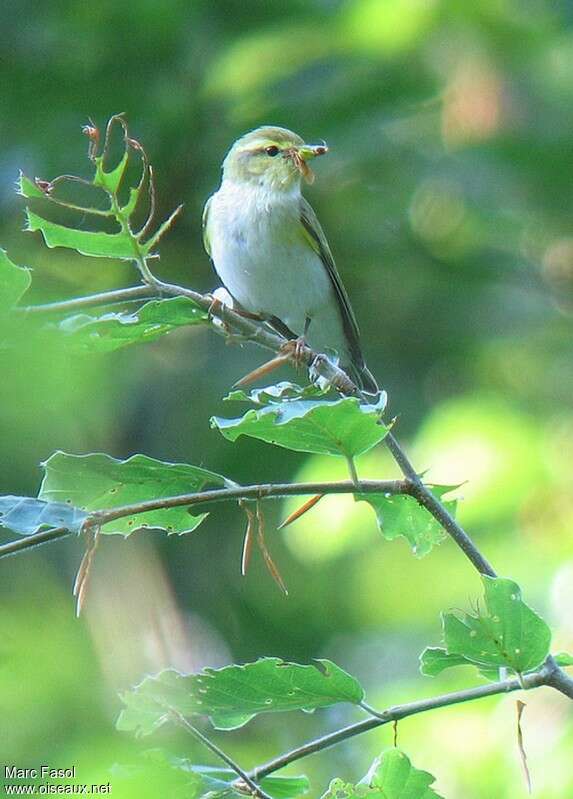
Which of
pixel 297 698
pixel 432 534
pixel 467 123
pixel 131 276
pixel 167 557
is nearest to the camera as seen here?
pixel 297 698

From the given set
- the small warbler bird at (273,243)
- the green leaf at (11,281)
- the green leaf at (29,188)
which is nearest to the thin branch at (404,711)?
the green leaf at (11,281)

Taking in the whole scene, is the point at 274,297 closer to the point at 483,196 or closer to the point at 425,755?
the point at 425,755

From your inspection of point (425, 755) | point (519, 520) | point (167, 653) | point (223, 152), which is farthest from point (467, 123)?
point (425, 755)

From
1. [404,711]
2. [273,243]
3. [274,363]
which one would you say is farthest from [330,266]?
[404,711]

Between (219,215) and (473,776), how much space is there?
1.82 meters

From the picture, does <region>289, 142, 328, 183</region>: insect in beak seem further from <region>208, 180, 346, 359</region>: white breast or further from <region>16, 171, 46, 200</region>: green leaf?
<region>16, 171, 46, 200</region>: green leaf

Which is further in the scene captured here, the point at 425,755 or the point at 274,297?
the point at 274,297

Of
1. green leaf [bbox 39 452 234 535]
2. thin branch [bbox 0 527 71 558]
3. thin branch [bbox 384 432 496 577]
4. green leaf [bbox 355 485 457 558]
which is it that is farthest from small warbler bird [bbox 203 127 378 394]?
thin branch [bbox 0 527 71 558]

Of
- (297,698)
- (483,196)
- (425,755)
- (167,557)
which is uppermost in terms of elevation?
(297,698)

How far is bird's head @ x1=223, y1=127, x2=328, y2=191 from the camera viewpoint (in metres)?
3.78

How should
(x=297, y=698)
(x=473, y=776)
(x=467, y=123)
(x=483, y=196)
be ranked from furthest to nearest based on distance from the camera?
(x=467, y=123) < (x=483, y=196) < (x=473, y=776) < (x=297, y=698)

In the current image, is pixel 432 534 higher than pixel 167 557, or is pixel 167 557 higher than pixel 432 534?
pixel 432 534

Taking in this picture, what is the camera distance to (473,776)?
2764mm

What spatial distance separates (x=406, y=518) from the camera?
1.57 m
